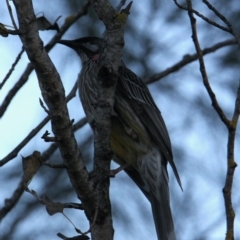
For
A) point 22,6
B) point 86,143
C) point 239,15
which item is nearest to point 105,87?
point 22,6

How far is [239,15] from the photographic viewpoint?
696cm

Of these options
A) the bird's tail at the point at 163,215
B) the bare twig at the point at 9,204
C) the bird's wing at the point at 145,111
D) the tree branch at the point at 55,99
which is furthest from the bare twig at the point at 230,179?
the bird's wing at the point at 145,111

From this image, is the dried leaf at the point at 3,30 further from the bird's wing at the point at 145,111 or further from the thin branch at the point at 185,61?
the thin branch at the point at 185,61

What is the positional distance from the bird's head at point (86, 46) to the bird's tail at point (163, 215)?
4.27ft

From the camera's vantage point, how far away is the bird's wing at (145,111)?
518 centimetres

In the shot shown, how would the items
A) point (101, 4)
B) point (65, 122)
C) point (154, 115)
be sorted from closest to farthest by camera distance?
point (65, 122) < point (101, 4) < point (154, 115)

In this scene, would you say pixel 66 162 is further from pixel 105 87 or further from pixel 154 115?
pixel 154 115

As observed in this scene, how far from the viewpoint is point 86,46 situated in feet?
19.0

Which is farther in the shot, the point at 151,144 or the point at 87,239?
the point at 151,144

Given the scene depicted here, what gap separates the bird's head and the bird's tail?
1301mm

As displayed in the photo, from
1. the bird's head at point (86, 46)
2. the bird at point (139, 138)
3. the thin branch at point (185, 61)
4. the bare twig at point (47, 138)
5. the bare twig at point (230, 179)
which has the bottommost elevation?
the bare twig at point (230, 179)

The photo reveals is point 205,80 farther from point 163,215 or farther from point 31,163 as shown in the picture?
point 163,215

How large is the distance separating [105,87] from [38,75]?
0.46 meters

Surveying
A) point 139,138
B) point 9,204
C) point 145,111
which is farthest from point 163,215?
point 9,204
